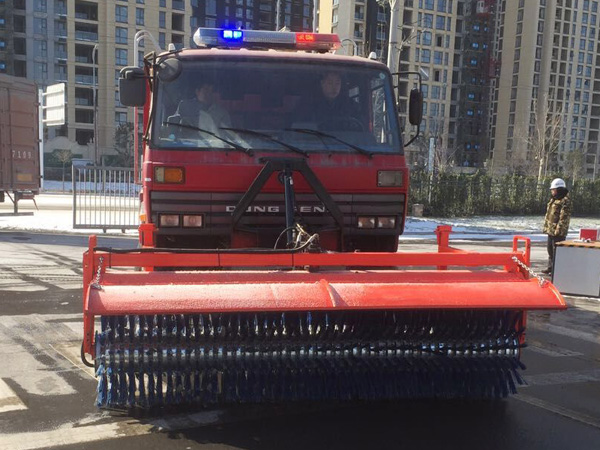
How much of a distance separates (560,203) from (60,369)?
8.84 m

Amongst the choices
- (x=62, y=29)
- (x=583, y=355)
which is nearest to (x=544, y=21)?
(x=62, y=29)

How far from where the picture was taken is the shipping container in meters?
16.7

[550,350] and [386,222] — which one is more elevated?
[386,222]

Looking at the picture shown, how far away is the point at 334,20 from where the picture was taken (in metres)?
85.6

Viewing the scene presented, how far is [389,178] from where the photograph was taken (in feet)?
16.0

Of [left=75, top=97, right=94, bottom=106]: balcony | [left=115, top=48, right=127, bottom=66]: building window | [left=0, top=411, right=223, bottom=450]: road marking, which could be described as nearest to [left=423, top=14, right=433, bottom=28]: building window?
[left=115, top=48, right=127, bottom=66]: building window

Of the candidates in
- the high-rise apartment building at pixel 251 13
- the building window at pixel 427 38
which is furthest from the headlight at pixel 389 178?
the high-rise apartment building at pixel 251 13

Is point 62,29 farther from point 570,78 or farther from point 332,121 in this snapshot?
point 570,78

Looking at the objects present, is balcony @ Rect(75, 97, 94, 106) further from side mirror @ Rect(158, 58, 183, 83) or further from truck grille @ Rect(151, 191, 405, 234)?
truck grille @ Rect(151, 191, 405, 234)

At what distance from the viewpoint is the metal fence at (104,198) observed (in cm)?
1341

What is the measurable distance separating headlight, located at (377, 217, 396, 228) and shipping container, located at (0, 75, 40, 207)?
15058 millimetres

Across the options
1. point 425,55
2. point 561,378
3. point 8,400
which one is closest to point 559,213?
point 561,378

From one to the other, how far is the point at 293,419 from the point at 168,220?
1816 millimetres

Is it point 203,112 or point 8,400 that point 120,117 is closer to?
point 203,112
